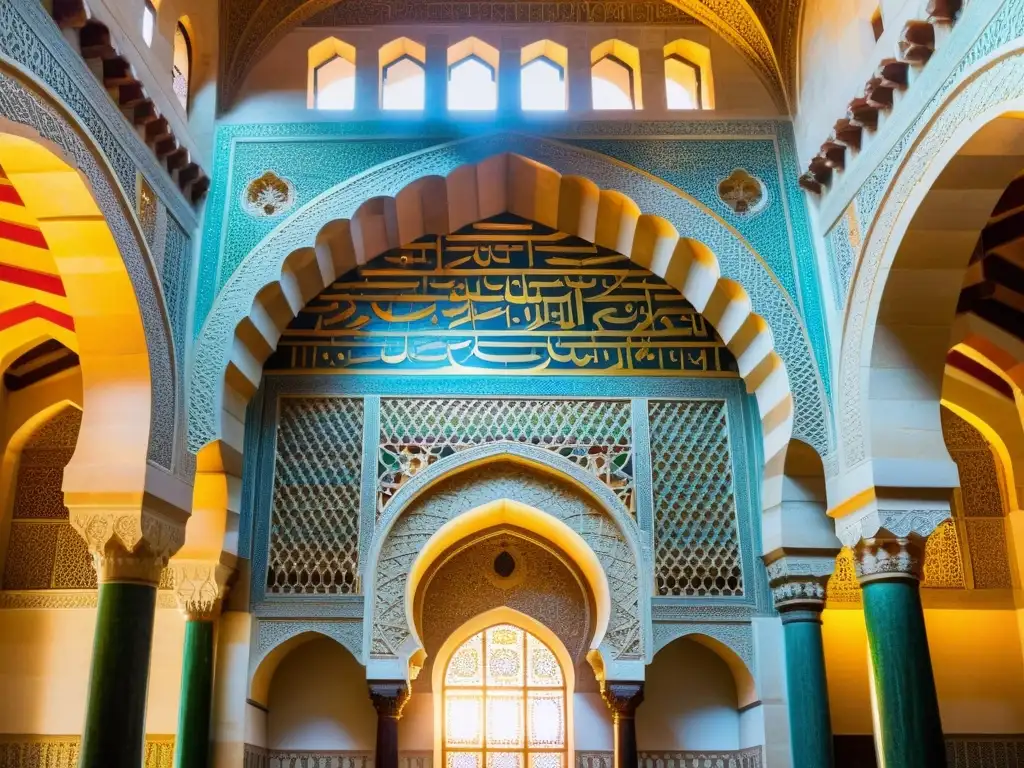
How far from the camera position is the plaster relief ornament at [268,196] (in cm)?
670

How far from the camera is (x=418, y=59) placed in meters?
7.38

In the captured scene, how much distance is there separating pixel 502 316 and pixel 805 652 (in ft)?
9.49

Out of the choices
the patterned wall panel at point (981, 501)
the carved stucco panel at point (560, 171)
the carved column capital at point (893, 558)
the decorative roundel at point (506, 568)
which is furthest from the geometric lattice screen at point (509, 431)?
the patterned wall panel at point (981, 501)

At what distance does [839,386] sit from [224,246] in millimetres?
3583

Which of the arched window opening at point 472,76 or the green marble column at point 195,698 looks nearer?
the green marble column at point 195,698

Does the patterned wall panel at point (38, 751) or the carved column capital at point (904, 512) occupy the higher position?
the carved column capital at point (904, 512)

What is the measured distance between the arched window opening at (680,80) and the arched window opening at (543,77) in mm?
711

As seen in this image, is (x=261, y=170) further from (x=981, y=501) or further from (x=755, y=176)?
(x=981, y=501)

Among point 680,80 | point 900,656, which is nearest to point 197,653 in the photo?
point 900,656

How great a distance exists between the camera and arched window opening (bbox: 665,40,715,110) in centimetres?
731

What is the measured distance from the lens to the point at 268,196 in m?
6.75

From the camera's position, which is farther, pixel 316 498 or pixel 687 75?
pixel 687 75

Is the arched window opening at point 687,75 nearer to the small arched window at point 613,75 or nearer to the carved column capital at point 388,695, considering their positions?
the small arched window at point 613,75

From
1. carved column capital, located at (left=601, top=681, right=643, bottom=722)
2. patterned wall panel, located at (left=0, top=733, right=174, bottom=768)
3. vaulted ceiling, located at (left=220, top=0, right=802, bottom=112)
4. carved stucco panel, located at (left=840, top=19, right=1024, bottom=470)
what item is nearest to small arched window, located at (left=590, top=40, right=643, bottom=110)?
vaulted ceiling, located at (left=220, top=0, right=802, bottom=112)
